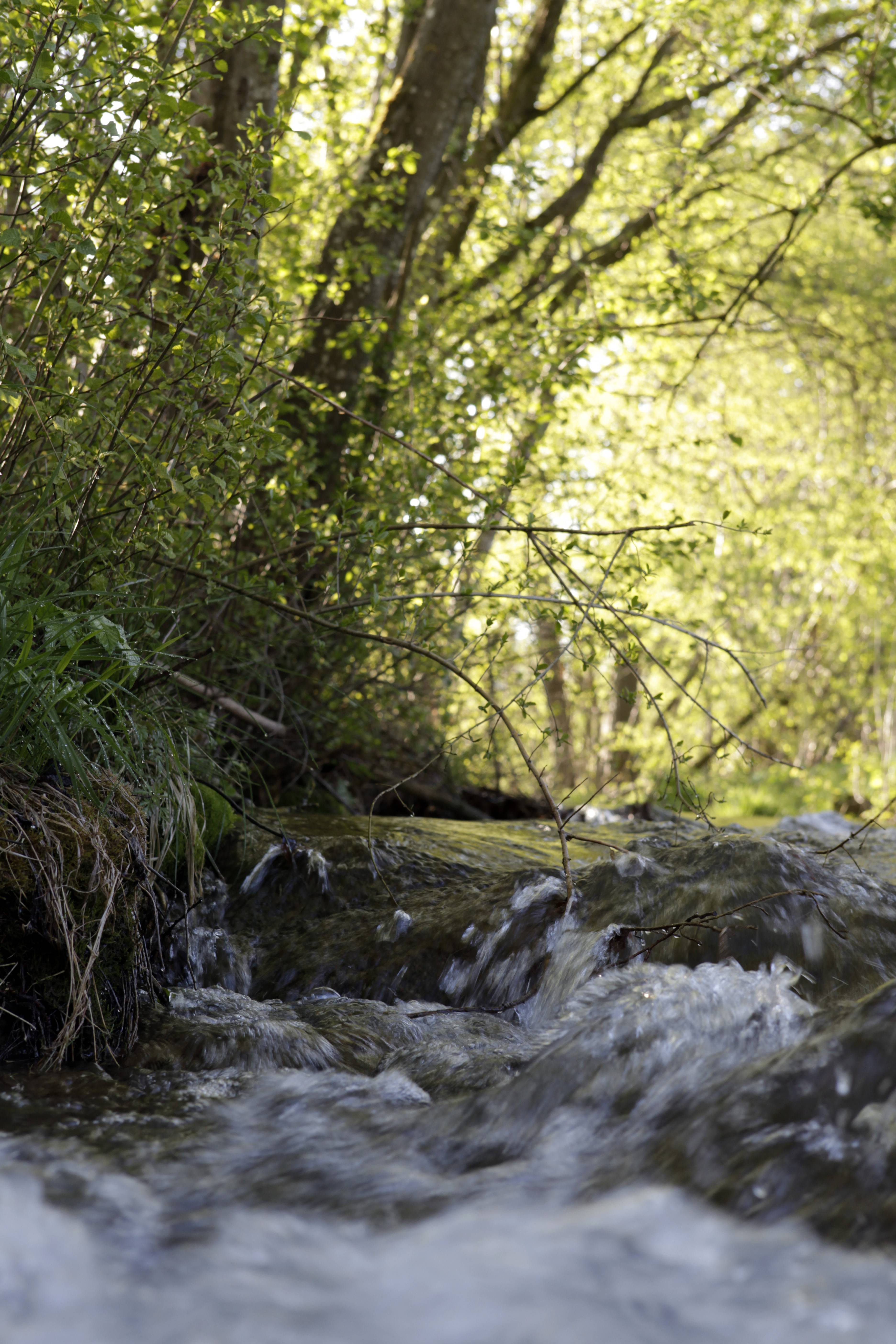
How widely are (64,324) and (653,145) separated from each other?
366 inches

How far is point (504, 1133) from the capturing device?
7.20 ft

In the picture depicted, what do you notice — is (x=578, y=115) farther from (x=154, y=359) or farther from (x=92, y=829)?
(x=92, y=829)

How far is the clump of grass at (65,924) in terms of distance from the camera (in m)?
2.52

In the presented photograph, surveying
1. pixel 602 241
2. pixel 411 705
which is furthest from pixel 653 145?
pixel 411 705

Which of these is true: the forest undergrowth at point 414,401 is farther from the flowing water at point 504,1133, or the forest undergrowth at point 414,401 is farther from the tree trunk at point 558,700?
the flowing water at point 504,1133

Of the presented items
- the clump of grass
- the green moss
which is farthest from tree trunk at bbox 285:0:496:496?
the clump of grass

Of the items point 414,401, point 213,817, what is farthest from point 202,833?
point 414,401

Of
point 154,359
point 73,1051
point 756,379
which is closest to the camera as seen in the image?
point 73,1051

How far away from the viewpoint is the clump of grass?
8.27 feet

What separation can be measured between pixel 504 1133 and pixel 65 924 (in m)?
1.13

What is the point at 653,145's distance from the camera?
425 inches

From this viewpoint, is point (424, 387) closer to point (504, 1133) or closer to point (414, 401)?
point (414, 401)

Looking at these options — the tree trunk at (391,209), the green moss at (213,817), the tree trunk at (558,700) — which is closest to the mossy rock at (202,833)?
the green moss at (213,817)

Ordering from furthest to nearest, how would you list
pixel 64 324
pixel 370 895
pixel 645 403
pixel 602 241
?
pixel 645 403 → pixel 602 241 → pixel 370 895 → pixel 64 324
